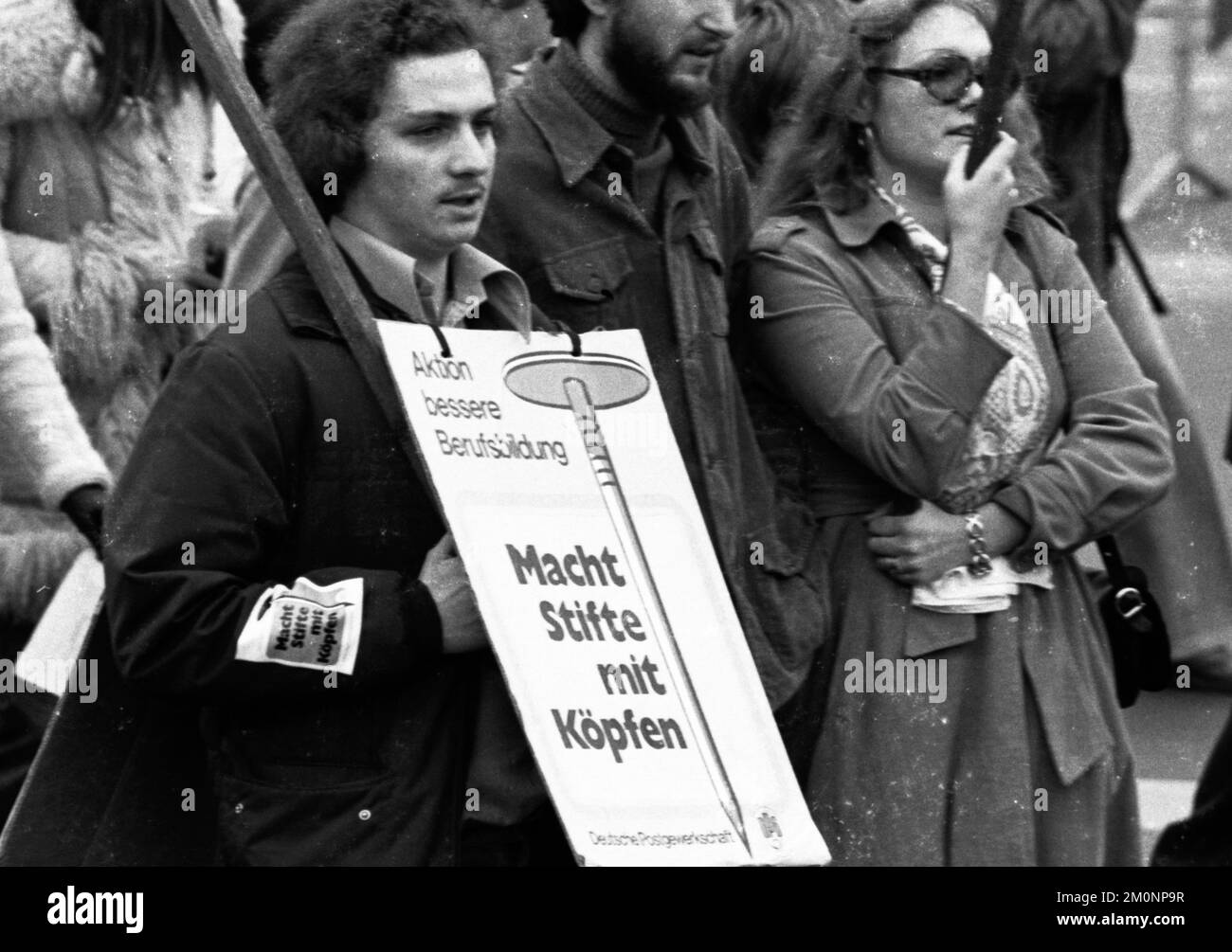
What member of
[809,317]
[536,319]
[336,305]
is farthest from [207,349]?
[809,317]

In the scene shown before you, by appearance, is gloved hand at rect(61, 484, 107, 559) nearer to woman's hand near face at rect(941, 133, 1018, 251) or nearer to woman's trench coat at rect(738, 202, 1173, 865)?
woman's trench coat at rect(738, 202, 1173, 865)

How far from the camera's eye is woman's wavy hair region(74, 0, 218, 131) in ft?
15.1

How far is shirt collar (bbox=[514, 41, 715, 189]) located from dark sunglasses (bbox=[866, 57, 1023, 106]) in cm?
36

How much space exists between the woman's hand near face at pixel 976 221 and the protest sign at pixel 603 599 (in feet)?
1.74

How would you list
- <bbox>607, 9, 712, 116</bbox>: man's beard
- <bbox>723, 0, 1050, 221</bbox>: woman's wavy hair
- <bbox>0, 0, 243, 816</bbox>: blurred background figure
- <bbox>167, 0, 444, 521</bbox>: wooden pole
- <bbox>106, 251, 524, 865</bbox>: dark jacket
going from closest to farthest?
<bbox>106, 251, 524, 865</bbox>: dark jacket < <bbox>167, 0, 444, 521</bbox>: wooden pole < <bbox>607, 9, 712, 116</bbox>: man's beard < <bbox>723, 0, 1050, 221</bbox>: woman's wavy hair < <bbox>0, 0, 243, 816</bbox>: blurred background figure

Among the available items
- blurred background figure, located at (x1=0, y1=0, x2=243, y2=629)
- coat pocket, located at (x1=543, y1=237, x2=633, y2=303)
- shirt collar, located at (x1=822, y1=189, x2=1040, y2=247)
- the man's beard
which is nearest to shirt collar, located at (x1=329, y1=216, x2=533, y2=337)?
coat pocket, located at (x1=543, y1=237, x2=633, y2=303)

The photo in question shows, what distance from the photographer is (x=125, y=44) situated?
15.1 feet

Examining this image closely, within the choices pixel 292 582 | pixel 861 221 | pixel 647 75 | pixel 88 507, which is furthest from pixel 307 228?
pixel 861 221

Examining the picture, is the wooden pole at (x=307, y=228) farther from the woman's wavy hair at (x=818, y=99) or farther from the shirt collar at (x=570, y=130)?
the woman's wavy hair at (x=818, y=99)

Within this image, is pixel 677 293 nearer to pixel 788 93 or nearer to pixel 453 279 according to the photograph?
pixel 453 279

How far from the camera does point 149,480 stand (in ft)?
11.7

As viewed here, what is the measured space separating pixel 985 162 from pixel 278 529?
1228 millimetres

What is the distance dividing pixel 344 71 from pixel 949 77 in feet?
3.24

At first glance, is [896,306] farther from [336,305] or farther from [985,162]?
[336,305]
